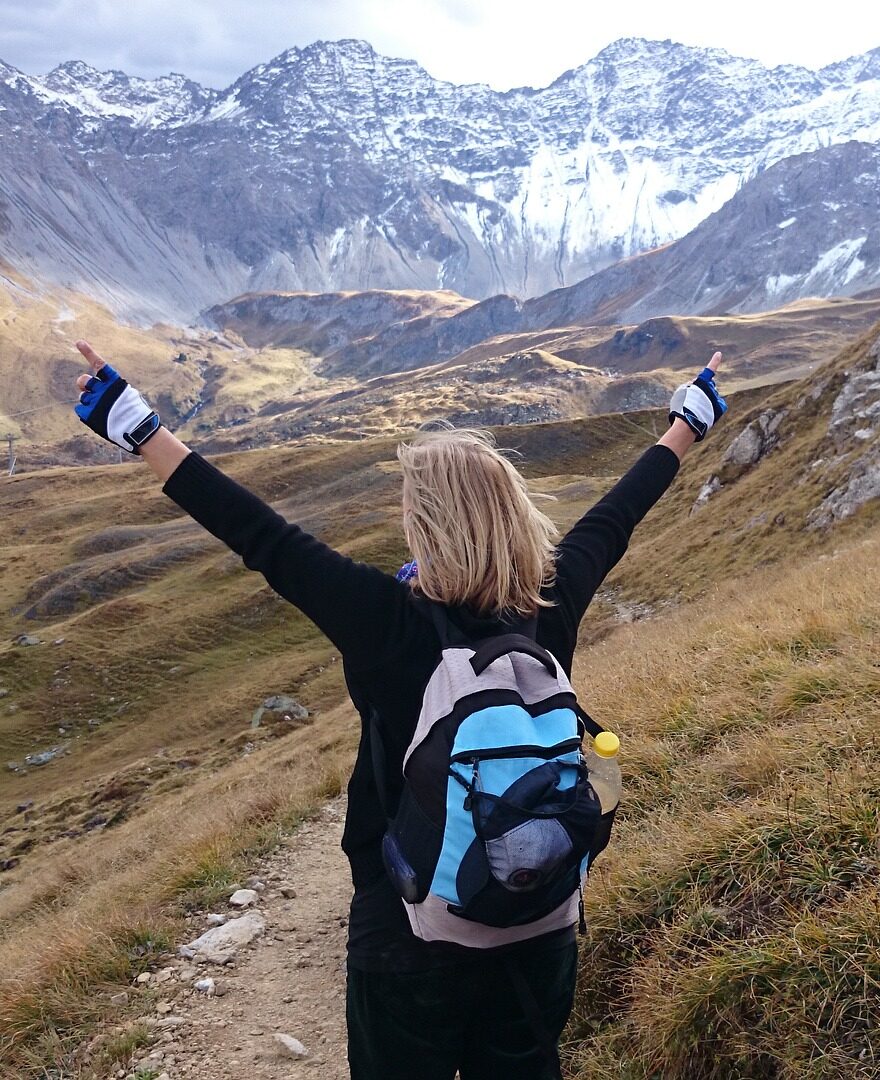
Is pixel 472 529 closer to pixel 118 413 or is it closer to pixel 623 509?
pixel 623 509

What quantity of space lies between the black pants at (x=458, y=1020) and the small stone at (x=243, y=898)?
5.03 meters

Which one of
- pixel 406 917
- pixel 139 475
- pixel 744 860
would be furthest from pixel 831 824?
pixel 139 475

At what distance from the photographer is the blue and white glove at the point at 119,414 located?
3.41m

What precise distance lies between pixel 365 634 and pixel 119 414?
141cm

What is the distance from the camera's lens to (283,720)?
107 ft

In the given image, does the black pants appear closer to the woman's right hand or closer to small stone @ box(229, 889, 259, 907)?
the woman's right hand

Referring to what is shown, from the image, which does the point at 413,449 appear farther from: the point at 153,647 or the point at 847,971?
the point at 153,647

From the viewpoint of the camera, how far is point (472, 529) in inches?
125

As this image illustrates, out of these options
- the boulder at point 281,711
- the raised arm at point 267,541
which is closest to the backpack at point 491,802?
the raised arm at point 267,541

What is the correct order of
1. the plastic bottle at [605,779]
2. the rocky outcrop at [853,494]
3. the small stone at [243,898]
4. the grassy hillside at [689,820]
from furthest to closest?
the rocky outcrop at [853,494] → the small stone at [243,898] → the grassy hillside at [689,820] → the plastic bottle at [605,779]

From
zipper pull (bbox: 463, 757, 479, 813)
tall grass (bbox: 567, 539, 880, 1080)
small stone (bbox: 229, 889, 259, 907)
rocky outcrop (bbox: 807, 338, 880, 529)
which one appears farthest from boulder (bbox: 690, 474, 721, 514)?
zipper pull (bbox: 463, 757, 479, 813)

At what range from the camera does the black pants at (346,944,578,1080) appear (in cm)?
301

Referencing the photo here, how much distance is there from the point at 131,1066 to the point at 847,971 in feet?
14.7

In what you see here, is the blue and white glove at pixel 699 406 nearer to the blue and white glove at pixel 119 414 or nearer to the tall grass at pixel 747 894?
the tall grass at pixel 747 894
